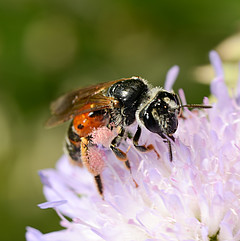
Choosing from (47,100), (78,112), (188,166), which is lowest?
(188,166)

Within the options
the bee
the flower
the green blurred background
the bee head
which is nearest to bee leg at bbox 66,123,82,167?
the bee

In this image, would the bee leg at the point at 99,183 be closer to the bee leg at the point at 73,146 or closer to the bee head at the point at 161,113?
the bee leg at the point at 73,146

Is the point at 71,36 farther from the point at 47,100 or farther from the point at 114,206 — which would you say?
the point at 114,206

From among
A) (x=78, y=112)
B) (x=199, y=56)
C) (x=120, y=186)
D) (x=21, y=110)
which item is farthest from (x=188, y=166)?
(x=21, y=110)

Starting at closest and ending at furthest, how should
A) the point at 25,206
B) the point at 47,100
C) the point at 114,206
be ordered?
1. the point at 114,206
2. the point at 25,206
3. the point at 47,100

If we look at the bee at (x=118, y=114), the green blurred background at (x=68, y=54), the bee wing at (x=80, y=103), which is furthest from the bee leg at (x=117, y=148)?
the green blurred background at (x=68, y=54)

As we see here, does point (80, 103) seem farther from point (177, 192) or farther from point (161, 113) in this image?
point (177, 192)

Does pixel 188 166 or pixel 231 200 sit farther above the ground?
pixel 188 166
